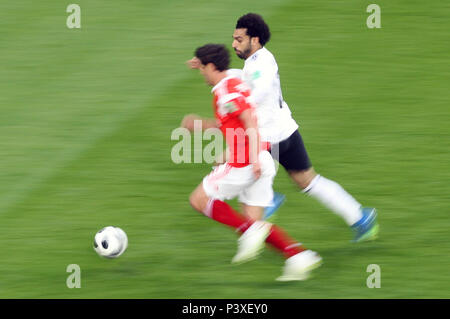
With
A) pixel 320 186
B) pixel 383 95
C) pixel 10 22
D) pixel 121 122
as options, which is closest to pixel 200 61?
pixel 320 186

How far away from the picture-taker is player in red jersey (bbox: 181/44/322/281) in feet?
22.6

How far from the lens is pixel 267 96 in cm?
721

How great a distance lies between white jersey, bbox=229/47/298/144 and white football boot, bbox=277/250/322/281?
0.97m

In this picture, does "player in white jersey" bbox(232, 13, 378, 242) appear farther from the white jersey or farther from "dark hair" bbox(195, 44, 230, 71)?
"dark hair" bbox(195, 44, 230, 71)

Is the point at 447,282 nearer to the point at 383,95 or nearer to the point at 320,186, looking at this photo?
the point at 320,186

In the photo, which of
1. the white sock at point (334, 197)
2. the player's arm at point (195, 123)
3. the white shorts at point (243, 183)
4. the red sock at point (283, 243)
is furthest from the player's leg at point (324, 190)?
the player's arm at point (195, 123)

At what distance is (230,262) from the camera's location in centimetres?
743

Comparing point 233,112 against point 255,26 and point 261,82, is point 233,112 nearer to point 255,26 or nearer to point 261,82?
point 261,82

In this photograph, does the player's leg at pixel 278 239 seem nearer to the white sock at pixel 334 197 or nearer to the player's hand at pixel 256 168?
the player's hand at pixel 256 168

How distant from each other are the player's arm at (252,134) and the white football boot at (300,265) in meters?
0.72

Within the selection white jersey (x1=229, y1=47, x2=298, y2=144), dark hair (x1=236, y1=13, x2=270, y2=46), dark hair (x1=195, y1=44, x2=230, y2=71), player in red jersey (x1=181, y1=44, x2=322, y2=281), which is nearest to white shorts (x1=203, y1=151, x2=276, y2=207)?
player in red jersey (x1=181, y1=44, x2=322, y2=281)

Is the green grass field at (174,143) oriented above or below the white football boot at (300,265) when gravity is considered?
above

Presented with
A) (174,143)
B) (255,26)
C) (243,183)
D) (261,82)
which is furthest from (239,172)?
(174,143)

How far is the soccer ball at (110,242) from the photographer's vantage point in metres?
7.36
